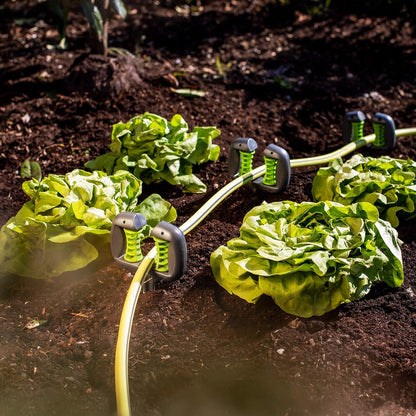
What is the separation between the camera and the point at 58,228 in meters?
2.96

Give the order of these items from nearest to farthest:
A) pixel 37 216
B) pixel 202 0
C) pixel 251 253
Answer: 1. pixel 251 253
2. pixel 37 216
3. pixel 202 0

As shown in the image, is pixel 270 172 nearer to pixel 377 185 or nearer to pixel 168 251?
pixel 377 185

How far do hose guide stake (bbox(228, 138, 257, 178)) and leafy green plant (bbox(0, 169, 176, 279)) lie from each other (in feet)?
2.88

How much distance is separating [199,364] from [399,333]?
103 cm

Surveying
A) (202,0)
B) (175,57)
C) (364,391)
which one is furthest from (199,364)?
(202,0)

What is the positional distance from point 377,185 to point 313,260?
100 cm

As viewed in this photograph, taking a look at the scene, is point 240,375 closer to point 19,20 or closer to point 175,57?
point 175,57

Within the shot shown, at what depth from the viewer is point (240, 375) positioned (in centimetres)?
250

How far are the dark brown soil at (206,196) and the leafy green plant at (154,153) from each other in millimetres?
188

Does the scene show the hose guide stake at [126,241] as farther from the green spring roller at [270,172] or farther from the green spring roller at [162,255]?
the green spring roller at [270,172]

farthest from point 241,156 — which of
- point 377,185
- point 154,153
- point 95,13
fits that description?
point 95,13

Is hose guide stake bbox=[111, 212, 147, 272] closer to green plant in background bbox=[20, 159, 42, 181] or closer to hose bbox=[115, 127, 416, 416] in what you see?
hose bbox=[115, 127, 416, 416]

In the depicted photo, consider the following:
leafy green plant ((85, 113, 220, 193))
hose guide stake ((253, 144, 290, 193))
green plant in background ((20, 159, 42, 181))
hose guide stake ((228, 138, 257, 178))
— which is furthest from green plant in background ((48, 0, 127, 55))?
hose guide stake ((253, 144, 290, 193))

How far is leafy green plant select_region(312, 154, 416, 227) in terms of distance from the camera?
127 inches
